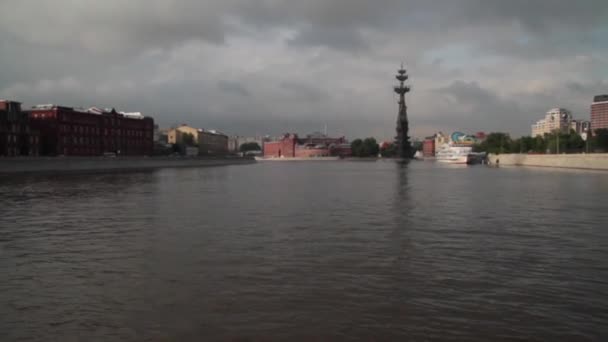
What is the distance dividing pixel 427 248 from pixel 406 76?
16093 centimetres

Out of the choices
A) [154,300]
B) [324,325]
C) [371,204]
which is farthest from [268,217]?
[324,325]

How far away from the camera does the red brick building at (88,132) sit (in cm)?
9006

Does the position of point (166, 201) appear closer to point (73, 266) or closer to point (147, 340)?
point (73, 266)

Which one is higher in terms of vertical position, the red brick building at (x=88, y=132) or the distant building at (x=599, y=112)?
the distant building at (x=599, y=112)

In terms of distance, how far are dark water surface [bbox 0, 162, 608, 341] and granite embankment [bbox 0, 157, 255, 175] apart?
160ft

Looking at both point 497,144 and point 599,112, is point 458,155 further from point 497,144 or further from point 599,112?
point 599,112

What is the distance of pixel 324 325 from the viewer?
7727mm

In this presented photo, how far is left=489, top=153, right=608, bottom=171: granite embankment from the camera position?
252ft

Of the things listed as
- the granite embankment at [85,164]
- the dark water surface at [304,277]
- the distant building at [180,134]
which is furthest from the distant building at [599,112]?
the dark water surface at [304,277]

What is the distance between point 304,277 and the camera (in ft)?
34.5

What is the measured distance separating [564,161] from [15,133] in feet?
297

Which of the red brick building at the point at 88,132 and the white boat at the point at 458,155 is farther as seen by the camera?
the white boat at the point at 458,155

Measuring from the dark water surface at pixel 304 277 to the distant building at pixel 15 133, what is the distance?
67.9m

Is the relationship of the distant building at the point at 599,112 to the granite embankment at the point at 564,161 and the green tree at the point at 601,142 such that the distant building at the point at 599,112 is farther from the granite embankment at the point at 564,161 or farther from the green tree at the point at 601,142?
the granite embankment at the point at 564,161
